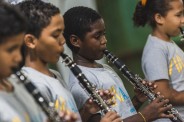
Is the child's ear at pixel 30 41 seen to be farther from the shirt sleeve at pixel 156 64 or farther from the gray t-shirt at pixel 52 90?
the shirt sleeve at pixel 156 64

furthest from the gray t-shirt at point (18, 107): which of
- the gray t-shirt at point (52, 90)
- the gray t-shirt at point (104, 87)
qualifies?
the gray t-shirt at point (104, 87)

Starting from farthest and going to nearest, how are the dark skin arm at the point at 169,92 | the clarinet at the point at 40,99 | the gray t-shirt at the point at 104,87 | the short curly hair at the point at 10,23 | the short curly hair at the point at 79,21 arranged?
1. the dark skin arm at the point at 169,92
2. the short curly hair at the point at 79,21
3. the gray t-shirt at the point at 104,87
4. the clarinet at the point at 40,99
5. the short curly hair at the point at 10,23

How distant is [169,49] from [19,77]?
1007 mm

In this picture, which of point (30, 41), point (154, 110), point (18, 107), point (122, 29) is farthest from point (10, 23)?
point (122, 29)

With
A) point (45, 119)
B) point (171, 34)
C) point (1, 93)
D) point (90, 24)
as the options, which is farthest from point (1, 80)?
point (171, 34)

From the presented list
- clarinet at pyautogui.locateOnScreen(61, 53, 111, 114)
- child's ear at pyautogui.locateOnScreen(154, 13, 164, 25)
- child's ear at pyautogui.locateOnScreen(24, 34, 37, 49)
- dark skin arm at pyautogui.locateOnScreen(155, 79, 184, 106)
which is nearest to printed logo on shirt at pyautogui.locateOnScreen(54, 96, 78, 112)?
clarinet at pyautogui.locateOnScreen(61, 53, 111, 114)

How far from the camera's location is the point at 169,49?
2.43m

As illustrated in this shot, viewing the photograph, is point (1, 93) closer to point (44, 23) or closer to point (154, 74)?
point (44, 23)

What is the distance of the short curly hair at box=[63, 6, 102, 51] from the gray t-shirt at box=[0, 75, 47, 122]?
0.61 meters

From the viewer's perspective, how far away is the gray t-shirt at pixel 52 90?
5.89 ft

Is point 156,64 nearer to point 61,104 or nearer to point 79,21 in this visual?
point 79,21

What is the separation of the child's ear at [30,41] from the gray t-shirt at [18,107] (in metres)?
0.24

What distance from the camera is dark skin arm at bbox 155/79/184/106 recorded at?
2305mm

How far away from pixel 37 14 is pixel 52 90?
31 cm
